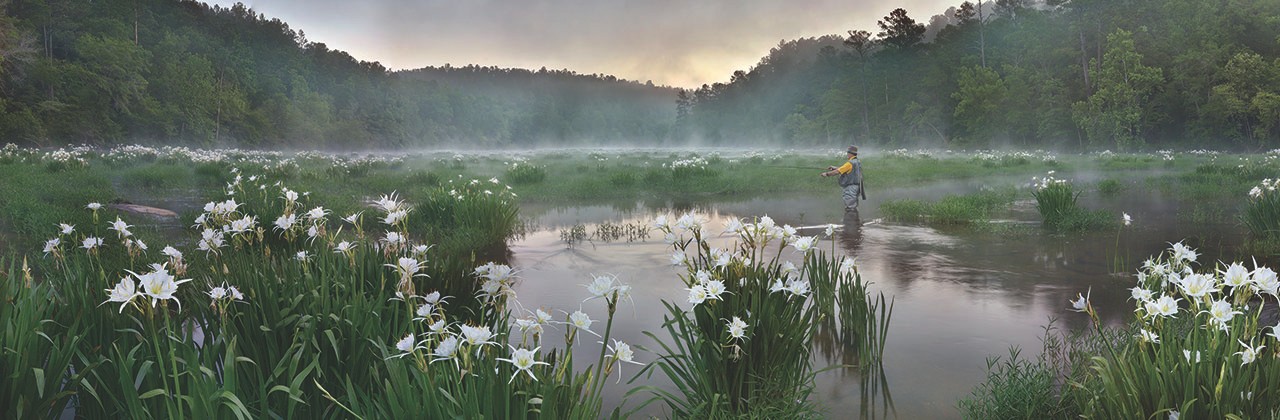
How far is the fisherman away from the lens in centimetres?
1470

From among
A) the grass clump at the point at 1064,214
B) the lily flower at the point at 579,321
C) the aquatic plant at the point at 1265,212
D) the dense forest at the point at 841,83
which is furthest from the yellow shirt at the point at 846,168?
the dense forest at the point at 841,83

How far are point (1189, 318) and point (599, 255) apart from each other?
7209 mm

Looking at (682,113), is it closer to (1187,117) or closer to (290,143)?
(290,143)

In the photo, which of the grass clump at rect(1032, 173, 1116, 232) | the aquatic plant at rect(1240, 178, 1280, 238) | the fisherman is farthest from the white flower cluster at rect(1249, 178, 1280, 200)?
the fisherman

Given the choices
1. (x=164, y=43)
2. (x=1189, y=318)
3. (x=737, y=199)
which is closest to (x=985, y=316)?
(x=1189, y=318)

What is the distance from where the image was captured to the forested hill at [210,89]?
45.8m

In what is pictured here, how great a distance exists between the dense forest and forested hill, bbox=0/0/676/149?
0.75ft

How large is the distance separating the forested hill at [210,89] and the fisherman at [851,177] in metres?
37.4

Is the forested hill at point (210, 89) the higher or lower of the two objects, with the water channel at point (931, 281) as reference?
higher

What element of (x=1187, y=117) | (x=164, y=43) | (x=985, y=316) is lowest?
(x=985, y=316)

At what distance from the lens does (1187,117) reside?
5184 centimetres

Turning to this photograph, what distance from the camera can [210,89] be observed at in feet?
234

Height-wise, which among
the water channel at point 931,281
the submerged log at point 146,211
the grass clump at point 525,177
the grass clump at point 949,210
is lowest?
the water channel at point 931,281

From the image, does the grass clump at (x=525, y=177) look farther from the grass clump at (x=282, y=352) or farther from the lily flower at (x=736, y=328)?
the lily flower at (x=736, y=328)
